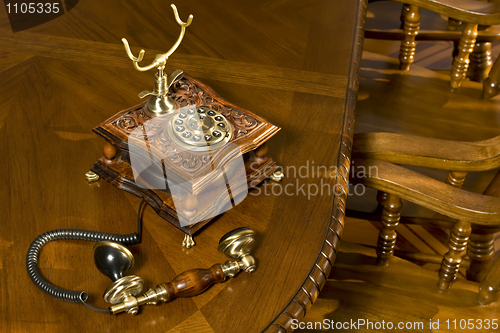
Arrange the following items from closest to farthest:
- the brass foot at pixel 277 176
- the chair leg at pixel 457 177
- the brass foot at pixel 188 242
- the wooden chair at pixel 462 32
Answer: the brass foot at pixel 188 242 < the brass foot at pixel 277 176 < the chair leg at pixel 457 177 < the wooden chair at pixel 462 32

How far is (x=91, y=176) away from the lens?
891 mm

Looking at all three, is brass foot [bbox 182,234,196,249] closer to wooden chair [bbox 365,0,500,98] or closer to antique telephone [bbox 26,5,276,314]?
antique telephone [bbox 26,5,276,314]

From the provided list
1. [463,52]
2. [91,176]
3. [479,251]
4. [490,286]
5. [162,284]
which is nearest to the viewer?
[162,284]

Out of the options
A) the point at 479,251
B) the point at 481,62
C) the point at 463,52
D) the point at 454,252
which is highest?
the point at 463,52

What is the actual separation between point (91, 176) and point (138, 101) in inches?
9.8

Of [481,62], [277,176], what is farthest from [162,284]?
[481,62]

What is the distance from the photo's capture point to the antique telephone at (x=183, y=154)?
80 centimetres

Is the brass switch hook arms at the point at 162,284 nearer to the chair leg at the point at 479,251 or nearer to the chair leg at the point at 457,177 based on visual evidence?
the chair leg at the point at 457,177

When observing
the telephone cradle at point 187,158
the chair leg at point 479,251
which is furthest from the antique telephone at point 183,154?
the chair leg at point 479,251

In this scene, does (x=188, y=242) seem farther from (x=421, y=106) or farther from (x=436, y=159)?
(x=421, y=106)

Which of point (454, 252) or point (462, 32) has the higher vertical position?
point (462, 32)

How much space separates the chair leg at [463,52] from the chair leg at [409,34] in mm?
139

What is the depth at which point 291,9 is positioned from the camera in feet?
A: 4.76

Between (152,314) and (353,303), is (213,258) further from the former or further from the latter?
(353,303)
